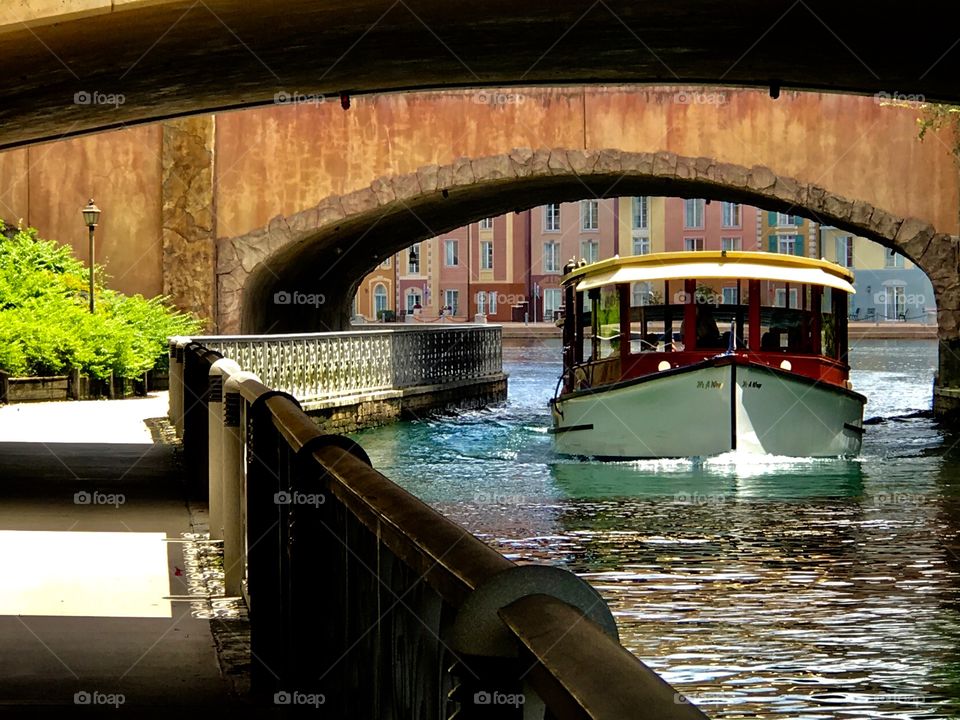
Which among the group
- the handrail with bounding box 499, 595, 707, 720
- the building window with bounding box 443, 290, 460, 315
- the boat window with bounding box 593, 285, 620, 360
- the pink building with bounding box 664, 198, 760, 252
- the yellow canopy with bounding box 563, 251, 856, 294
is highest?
the pink building with bounding box 664, 198, 760, 252

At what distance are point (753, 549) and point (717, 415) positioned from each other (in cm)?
600

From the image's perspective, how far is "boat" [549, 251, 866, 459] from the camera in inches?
789

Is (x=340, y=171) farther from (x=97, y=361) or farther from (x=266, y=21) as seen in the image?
(x=266, y=21)

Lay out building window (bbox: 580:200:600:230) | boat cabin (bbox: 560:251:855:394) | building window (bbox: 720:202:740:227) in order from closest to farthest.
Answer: boat cabin (bbox: 560:251:855:394) < building window (bbox: 720:202:740:227) < building window (bbox: 580:200:600:230)

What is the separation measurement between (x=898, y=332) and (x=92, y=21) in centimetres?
6022

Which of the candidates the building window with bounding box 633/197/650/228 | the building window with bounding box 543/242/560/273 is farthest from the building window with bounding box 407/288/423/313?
the building window with bounding box 633/197/650/228

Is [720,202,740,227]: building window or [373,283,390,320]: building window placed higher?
[720,202,740,227]: building window

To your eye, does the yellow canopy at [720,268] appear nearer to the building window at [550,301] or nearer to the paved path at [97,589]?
the paved path at [97,589]

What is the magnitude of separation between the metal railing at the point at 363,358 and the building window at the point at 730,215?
52.7 m

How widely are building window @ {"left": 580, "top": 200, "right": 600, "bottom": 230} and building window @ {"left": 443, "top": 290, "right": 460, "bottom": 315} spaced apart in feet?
27.4

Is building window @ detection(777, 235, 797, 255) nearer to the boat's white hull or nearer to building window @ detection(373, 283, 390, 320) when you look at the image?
Result: building window @ detection(373, 283, 390, 320)

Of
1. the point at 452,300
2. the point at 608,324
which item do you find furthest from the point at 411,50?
the point at 452,300

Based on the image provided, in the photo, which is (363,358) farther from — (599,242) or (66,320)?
(599,242)

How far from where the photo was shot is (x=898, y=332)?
223 ft
